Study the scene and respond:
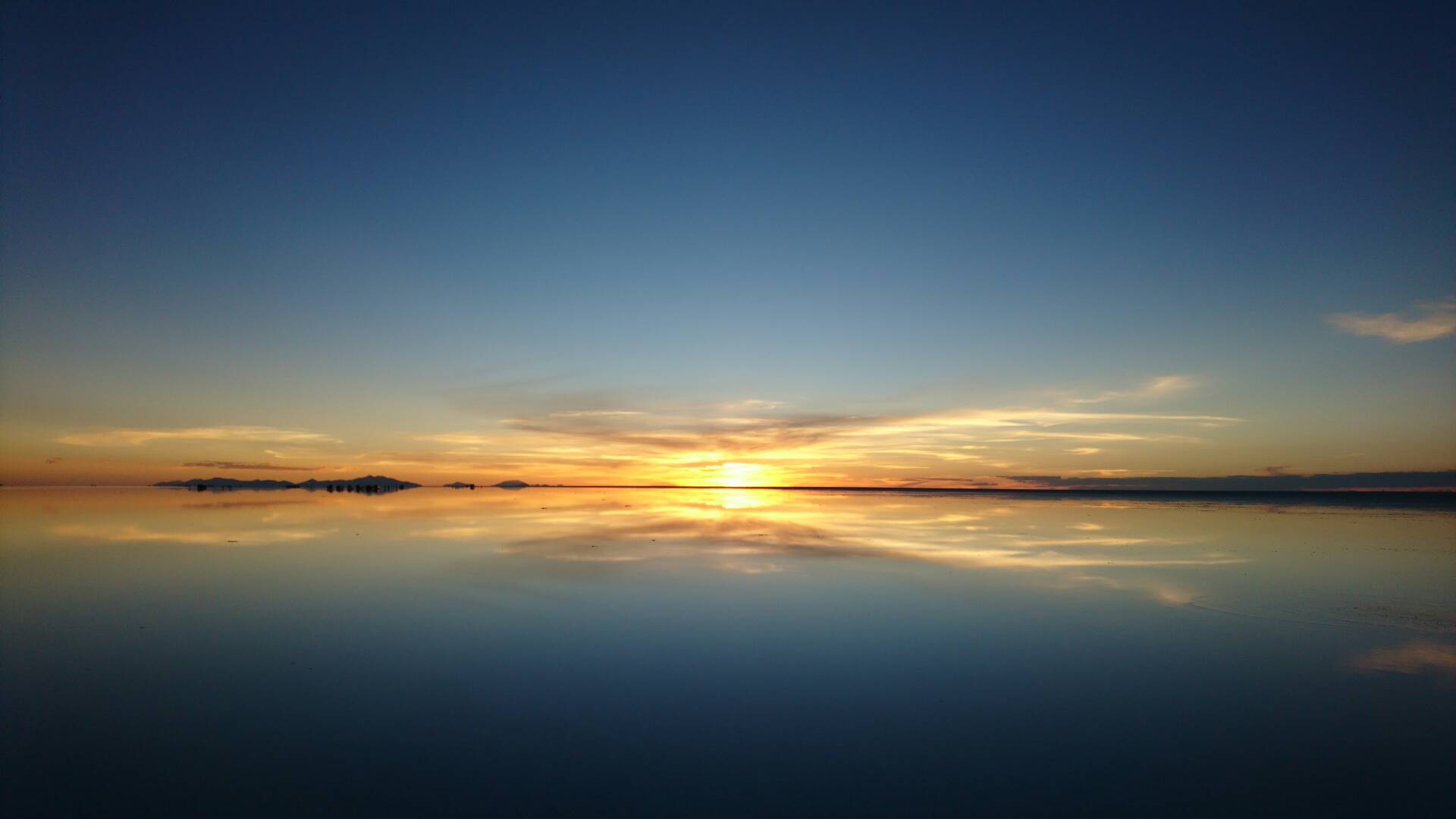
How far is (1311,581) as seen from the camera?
1973 cm

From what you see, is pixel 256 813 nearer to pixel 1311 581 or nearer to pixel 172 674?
pixel 172 674

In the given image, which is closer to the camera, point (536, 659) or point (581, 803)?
point (581, 803)

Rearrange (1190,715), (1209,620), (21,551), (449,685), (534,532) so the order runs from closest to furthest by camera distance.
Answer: (1190,715), (449,685), (1209,620), (21,551), (534,532)

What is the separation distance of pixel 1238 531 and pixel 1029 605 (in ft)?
89.8

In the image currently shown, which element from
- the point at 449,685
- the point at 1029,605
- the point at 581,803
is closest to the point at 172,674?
the point at 449,685

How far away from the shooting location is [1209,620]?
48.5 feet

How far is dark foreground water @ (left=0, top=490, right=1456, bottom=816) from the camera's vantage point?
7102 millimetres

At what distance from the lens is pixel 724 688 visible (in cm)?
1035

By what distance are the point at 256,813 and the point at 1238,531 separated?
4231 cm

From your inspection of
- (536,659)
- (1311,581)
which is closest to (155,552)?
(536,659)

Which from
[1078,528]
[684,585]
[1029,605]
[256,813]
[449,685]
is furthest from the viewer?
[1078,528]

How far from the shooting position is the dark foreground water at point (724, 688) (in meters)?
7.10

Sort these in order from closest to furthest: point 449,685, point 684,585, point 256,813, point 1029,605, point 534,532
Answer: point 256,813, point 449,685, point 1029,605, point 684,585, point 534,532

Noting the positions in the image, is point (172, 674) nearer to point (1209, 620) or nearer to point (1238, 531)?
point (1209, 620)
